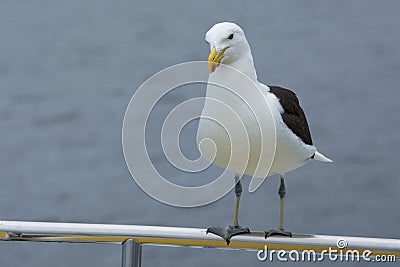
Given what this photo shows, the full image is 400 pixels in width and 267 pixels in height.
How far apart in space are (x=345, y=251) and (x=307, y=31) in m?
1.55

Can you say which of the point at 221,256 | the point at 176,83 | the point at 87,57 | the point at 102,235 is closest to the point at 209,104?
the point at 176,83

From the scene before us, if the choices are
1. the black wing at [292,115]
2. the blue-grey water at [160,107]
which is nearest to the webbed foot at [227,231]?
the black wing at [292,115]

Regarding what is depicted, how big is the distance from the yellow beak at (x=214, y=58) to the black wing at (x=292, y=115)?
0.10 m

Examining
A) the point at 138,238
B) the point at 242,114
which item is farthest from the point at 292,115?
the point at 138,238

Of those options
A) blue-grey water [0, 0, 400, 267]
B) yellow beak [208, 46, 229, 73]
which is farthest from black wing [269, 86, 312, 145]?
blue-grey water [0, 0, 400, 267]

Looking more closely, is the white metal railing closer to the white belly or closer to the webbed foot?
the webbed foot

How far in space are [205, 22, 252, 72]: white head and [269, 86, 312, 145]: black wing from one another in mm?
79

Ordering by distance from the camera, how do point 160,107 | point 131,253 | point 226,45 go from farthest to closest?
point 160,107
point 226,45
point 131,253

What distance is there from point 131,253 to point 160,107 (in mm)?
1489

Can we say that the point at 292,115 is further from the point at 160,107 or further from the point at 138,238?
the point at 160,107

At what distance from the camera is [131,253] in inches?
34.0

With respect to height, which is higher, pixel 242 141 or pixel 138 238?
pixel 242 141

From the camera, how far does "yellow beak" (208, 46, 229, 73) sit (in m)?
0.95

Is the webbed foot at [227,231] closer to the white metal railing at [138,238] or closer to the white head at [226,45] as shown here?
the white metal railing at [138,238]
